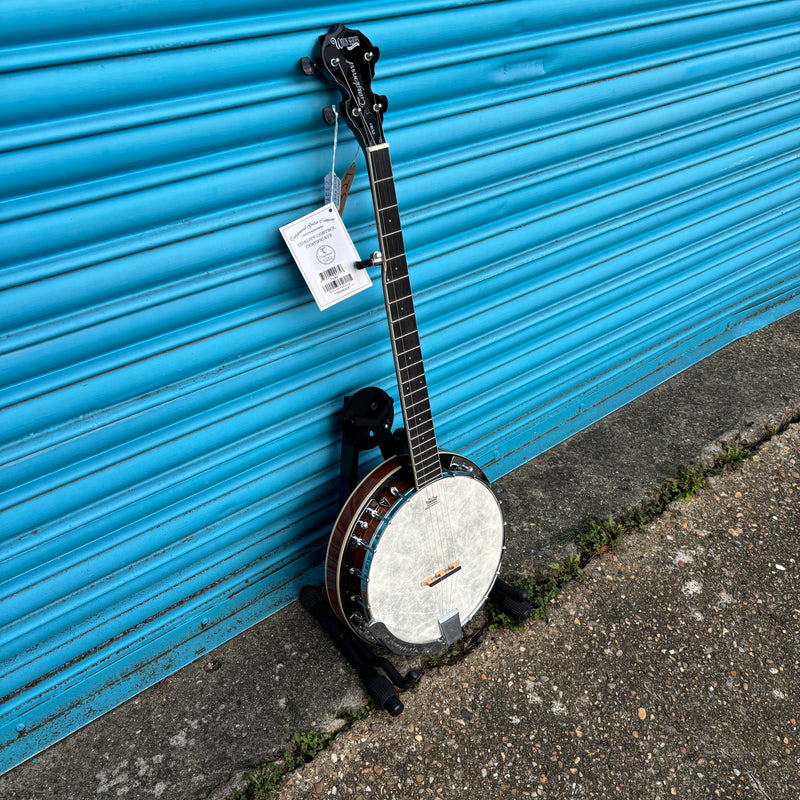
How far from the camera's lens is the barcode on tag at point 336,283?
1935 mm

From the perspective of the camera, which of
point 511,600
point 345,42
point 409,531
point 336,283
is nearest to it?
point 345,42

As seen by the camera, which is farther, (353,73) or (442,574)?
Result: (442,574)

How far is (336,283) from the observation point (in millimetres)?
1952

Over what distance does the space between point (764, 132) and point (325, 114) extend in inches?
107

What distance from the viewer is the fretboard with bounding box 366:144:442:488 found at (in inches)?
69.7

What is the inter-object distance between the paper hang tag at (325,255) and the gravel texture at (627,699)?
55.2 inches

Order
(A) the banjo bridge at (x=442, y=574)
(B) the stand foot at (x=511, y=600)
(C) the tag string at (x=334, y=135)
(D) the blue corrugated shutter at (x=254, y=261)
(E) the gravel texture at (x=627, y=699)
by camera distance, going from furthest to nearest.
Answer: (B) the stand foot at (x=511, y=600)
(A) the banjo bridge at (x=442, y=574)
(E) the gravel texture at (x=627, y=699)
(C) the tag string at (x=334, y=135)
(D) the blue corrugated shutter at (x=254, y=261)

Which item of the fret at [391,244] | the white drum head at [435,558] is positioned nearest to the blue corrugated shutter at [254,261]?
the fret at [391,244]

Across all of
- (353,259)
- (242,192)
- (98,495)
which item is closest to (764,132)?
(353,259)

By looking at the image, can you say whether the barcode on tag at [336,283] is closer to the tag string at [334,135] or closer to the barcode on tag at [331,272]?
the barcode on tag at [331,272]

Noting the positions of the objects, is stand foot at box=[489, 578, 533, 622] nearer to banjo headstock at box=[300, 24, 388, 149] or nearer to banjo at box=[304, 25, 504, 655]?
banjo at box=[304, 25, 504, 655]

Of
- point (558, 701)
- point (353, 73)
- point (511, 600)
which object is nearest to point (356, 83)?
point (353, 73)

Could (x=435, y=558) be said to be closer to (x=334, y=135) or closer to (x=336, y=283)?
(x=336, y=283)

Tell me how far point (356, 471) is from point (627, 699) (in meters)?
1.22
